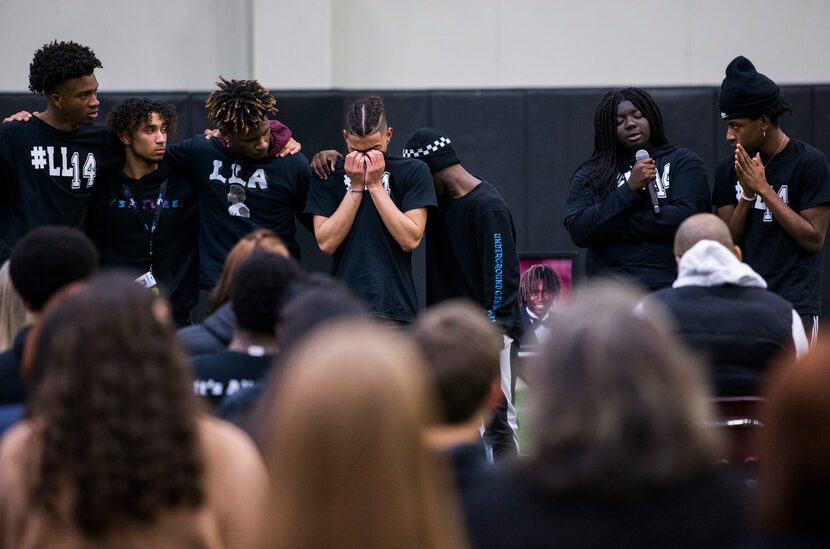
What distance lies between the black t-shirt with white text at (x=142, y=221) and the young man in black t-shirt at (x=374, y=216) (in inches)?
29.1

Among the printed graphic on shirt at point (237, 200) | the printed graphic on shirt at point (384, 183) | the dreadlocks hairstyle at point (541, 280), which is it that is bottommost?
the dreadlocks hairstyle at point (541, 280)

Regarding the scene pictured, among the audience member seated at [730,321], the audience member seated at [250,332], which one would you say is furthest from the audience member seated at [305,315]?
the audience member seated at [730,321]

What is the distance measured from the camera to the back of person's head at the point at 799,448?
5.89ft

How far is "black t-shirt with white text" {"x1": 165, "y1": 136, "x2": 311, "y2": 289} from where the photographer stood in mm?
5906

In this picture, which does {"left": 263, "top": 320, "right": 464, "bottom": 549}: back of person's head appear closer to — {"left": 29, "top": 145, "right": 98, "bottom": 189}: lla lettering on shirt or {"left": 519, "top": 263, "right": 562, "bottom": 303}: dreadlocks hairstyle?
{"left": 29, "top": 145, "right": 98, "bottom": 189}: lla lettering on shirt

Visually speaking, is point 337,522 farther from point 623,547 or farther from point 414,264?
point 414,264

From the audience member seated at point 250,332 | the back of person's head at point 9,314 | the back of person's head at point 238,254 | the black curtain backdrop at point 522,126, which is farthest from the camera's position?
the black curtain backdrop at point 522,126

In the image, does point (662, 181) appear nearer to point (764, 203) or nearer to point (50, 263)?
point (764, 203)

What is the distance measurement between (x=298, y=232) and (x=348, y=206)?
10.4 feet

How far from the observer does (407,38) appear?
380 inches

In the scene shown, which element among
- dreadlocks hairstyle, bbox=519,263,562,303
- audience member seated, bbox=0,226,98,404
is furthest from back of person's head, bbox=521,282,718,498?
dreadlocks hairstyle, bbox=519,263,562,303

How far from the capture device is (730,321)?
13.2 feet

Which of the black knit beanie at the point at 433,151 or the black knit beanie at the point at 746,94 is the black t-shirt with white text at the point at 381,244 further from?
the black knit beanie at the point at 746,94

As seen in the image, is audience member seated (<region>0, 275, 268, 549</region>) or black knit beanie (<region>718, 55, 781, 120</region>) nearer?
audience member seated (<region>0, 275, 268, 549</region>)
